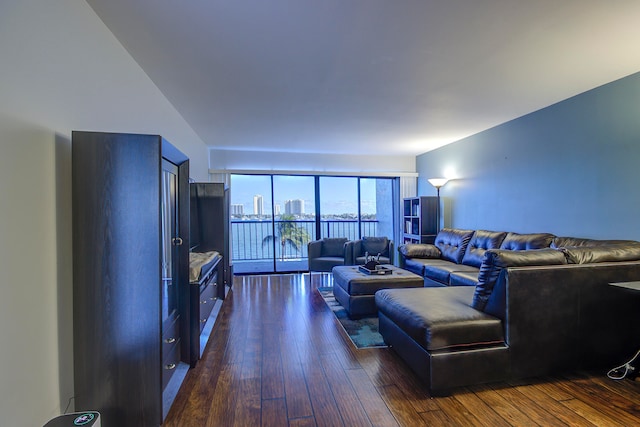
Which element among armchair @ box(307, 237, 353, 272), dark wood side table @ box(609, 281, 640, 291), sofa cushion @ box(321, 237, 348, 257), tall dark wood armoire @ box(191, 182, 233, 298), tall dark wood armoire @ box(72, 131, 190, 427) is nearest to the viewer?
tall dark wood armoire @ box(72, 131, 190, 427)

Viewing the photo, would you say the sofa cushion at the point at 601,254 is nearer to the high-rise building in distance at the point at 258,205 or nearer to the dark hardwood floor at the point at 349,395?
the dark hardwood floor at the point at 349,395

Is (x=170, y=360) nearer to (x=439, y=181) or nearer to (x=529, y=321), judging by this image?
(x=529, y=321)

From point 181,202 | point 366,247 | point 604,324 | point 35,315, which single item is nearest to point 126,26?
point 181,202

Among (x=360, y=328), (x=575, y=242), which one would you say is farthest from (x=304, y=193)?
(x=575, y=242)

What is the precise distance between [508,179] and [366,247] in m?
2.43

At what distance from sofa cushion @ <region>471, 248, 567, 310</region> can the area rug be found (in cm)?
104

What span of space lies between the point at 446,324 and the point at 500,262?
1.92ft

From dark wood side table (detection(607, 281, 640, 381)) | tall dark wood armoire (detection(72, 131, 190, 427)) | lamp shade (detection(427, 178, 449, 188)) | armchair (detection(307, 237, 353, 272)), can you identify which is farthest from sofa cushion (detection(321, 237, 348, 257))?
tall dark wood armoire (detection(72, 131, 190, 427))

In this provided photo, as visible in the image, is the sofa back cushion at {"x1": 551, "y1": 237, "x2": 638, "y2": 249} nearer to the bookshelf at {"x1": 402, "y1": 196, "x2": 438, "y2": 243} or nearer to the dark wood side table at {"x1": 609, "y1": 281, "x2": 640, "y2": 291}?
the dark wood side table at {"x1": 609, "y1": 281, "x2": 640, "y2": 291}

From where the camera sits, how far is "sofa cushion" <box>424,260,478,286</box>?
153 inches

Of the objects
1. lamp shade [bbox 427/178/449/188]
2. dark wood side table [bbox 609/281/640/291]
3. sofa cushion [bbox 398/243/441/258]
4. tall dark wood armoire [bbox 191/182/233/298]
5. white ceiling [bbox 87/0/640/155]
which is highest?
white ceiling [bbox 87/0/640/155]

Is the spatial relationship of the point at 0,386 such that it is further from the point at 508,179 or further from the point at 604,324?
the point at 508,179

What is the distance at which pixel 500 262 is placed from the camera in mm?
2062

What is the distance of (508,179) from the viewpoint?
414 centimetres
